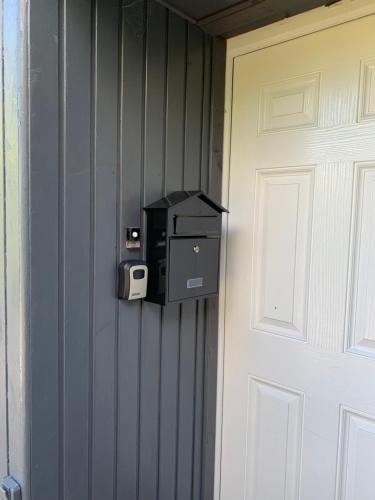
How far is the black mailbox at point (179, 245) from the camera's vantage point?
1080mm

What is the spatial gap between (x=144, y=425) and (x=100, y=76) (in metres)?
1.02

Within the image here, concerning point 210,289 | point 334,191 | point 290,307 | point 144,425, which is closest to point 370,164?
point 334,191

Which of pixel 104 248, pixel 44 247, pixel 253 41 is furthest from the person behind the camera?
pixel 253 41

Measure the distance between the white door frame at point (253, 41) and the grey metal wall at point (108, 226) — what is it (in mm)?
41

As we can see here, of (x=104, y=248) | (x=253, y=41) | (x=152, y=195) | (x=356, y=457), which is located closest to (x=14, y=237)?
(x=104, y=248)

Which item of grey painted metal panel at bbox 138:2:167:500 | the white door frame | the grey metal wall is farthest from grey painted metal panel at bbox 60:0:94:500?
the white door frame

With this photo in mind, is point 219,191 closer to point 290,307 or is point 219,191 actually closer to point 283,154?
point 283,154

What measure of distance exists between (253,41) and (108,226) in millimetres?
776

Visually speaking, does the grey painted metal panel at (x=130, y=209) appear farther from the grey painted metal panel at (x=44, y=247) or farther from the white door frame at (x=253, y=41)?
the white door frame at (x=253, y=41)

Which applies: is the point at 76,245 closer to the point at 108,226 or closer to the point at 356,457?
the point at 108,226

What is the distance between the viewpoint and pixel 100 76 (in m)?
1.00

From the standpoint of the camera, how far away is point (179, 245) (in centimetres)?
111

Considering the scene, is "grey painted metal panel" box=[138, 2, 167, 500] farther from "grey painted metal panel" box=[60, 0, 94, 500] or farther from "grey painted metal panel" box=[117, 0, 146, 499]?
"grey painted metal panel" box=[60, 0, 94, 500]

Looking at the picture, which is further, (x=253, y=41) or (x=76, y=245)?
(x=253, y=41)
